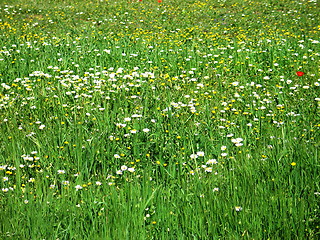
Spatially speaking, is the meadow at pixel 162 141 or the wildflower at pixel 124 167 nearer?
the meadow at pixel 162 141

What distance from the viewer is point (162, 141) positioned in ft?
13.4

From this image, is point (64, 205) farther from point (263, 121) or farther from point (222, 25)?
point (222, 25)

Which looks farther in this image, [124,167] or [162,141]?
[162,141]

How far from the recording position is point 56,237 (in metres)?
2.69

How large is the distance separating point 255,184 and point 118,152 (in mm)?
1503

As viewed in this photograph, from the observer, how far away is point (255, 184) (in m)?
2.99

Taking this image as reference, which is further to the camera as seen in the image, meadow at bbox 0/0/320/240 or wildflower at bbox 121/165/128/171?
wildflower at bbox 121/165/128/171

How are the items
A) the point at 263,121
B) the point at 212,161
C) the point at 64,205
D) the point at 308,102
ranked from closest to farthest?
the point at 64,205
the point at 212,161
the point at 263,121
the point at 308,102

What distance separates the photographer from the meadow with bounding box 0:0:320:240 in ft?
8.98

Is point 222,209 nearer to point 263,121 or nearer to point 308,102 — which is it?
point 263,121

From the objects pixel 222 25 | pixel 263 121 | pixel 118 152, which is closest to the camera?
pixel 118 152

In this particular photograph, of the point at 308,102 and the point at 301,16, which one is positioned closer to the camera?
the point at 308,102

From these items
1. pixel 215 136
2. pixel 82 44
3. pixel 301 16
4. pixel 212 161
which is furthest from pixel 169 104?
pixel 301 16

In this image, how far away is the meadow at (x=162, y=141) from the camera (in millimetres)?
2736
